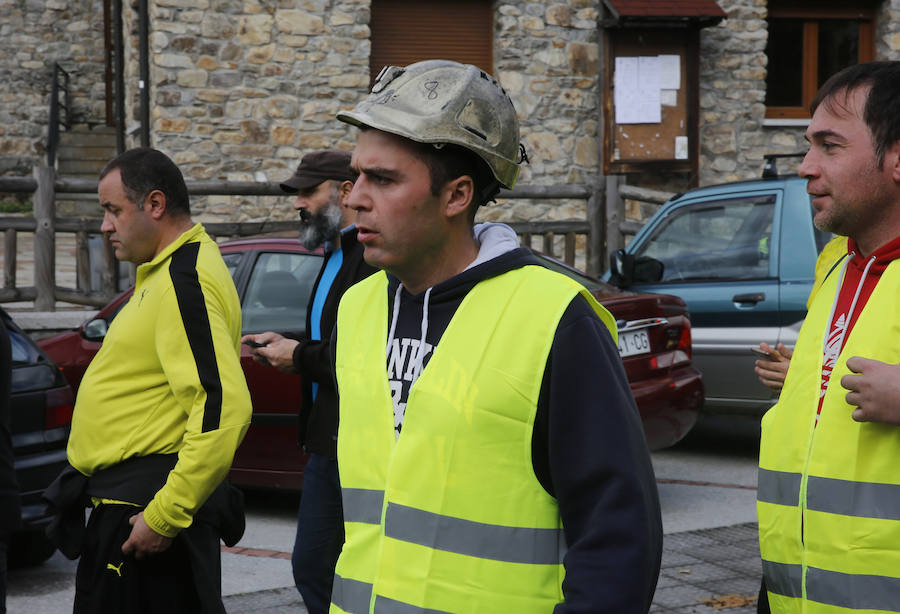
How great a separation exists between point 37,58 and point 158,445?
65.8 ft

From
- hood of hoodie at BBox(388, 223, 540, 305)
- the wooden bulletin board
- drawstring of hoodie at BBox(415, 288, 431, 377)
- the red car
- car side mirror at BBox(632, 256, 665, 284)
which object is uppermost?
the wooden bulletin board

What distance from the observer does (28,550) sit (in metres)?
6.21

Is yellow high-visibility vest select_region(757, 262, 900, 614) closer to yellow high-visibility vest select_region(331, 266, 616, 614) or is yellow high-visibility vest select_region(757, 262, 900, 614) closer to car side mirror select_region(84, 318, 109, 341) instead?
yellow high-visibility vest select_region(331, 266, 616, 614)

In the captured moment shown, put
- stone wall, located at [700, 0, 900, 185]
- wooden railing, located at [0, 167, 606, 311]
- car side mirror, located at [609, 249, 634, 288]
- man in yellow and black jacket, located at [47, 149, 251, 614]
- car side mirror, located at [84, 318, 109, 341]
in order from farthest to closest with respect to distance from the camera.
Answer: stone wall, located at [700, 0, 900, 185] → wooden railing, located at [0, 167, 606, 311] → car side mirror, located at [609, 249, 634, 288] → car side mirror, located at [84, 318, 109, 341] → man in yellow and black jacket, located at [47, 149, 251, 614]

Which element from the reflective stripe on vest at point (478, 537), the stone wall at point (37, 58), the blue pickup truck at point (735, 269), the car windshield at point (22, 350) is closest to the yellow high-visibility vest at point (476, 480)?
the reflective stripe on vest at point (478, 537)

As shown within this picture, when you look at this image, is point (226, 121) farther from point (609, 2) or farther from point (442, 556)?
point (442, 556)

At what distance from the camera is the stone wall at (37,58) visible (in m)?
21.5

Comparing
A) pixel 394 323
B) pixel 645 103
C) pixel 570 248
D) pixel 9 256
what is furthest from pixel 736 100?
pixel 394 323

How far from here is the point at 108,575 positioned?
136 inches

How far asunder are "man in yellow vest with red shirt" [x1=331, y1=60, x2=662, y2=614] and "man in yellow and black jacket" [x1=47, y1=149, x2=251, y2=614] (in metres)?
1.24

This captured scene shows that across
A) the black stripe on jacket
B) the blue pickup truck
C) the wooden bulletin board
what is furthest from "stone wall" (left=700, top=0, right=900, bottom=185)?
the black stripe on jacket

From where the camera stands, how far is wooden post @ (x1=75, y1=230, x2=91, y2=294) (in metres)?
11.2

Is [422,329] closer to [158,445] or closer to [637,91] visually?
[158,445]

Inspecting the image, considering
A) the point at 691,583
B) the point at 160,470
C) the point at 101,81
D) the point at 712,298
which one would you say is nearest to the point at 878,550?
the point at 160,470
